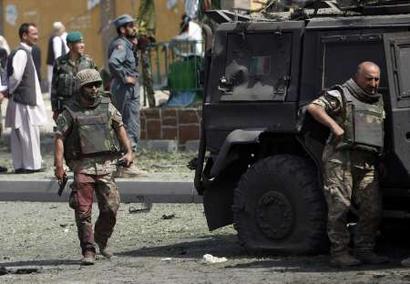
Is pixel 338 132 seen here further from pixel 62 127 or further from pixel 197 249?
pixel 62 127

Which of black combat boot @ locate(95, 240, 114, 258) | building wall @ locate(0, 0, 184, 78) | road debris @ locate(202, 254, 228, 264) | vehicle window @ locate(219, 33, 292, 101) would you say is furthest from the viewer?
building wall @ locate(0, 0, 184, 78)

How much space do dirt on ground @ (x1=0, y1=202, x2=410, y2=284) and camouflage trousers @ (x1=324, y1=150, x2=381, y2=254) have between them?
29 cm

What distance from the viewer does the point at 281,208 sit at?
32.2ft

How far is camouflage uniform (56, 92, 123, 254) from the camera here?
10.1m

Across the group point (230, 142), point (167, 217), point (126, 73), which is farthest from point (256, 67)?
point (126, 73)

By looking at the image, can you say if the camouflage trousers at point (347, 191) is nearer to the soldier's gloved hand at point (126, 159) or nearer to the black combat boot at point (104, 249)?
the soldier's gloved hand at point (126, 159)

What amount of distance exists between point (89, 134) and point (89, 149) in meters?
0.12

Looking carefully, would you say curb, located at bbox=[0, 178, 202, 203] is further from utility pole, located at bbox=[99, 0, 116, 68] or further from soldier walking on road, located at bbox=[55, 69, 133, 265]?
utility pole, located at bbox=[99, 0, 116, 68]

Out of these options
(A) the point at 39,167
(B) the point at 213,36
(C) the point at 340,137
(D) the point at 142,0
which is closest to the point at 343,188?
(C) the point at 340,137

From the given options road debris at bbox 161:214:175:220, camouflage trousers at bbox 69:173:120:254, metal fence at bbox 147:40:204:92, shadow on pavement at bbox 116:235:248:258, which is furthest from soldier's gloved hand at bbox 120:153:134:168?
metal fence at bbox 147:40:204:92

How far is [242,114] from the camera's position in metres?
10.2

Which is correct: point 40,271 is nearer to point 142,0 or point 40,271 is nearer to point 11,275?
point 11,275

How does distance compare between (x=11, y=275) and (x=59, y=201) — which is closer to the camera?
(x=11, y=275)

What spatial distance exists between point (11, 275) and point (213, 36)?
8.38ft
